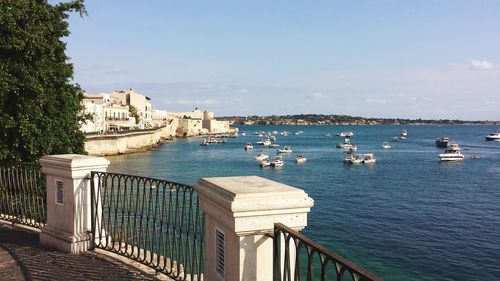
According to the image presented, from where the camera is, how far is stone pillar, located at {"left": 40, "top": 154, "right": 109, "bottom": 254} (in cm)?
702

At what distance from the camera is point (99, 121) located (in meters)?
95.4

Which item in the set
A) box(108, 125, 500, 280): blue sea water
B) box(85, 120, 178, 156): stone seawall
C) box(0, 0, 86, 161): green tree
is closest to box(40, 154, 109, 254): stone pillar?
box(0, 0, 86, 161): green tree

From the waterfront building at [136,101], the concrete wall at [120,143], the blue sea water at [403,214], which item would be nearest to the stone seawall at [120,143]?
the concrete wall at [120,143]

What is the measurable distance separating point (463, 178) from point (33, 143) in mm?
53772

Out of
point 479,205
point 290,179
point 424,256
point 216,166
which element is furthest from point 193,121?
point 424,256

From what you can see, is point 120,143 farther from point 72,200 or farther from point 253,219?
point 253,219

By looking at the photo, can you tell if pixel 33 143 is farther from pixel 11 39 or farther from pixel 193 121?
pixel 193 121

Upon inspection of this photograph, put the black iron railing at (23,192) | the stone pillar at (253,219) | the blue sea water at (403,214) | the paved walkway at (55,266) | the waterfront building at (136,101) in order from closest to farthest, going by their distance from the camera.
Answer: the stone pillar at (253,219), the paved walkway at (55,266), the black iron railing at (23,192), the blue sea water at (403,214), the waterfront building at (136,101)

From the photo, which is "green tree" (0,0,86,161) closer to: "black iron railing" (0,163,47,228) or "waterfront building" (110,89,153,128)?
"black iron railing" (0,163,47,228)

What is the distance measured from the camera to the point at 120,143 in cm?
7838

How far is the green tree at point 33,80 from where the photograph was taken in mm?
12477

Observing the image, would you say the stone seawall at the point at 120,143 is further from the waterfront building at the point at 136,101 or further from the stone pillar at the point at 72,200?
the stone pillar at the point at 72,200

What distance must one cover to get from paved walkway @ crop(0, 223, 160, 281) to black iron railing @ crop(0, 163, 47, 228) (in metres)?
1.57

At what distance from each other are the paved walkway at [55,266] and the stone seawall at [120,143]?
50.9 metres
